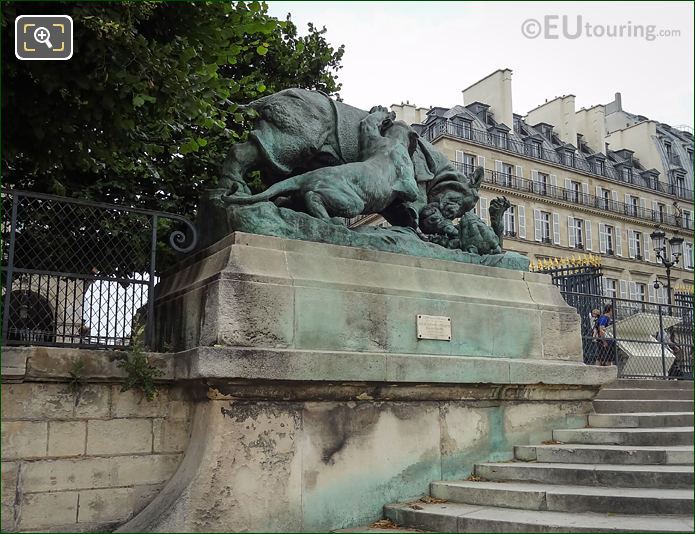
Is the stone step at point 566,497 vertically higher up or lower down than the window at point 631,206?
lower down

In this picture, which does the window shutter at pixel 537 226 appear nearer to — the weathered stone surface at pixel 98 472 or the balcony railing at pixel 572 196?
the balcony railing at pixel 572 196

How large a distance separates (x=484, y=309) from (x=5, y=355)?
13.8 feet

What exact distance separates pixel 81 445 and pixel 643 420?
516 cm

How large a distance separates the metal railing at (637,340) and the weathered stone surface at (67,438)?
8.15 metres

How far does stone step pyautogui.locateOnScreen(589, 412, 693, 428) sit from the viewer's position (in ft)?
22.4

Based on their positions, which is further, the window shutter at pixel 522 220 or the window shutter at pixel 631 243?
the window shutter at pixel 631 243

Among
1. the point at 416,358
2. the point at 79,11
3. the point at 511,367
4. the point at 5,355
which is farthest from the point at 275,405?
the point at 79,11

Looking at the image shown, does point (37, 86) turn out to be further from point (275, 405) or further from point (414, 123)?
point (414, 123)

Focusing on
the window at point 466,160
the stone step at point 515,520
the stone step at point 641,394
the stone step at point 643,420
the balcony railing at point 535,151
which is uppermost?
the balcony railing at point 535,151

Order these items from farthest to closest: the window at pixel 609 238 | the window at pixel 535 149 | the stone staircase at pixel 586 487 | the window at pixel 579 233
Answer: the window at pixel 609 238 → the window at pixel 579 233 → the window at pixel 535 149 → the stone staircase at pixel 586 487

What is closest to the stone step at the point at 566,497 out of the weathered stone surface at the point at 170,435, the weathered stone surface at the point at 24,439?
the weathered stone surface at the point at 170,435

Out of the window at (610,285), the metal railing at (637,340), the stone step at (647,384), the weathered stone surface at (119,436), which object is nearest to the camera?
the weathered stone surface at (119,436)

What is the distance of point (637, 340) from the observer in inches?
469

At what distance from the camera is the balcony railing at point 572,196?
43.8 meters
